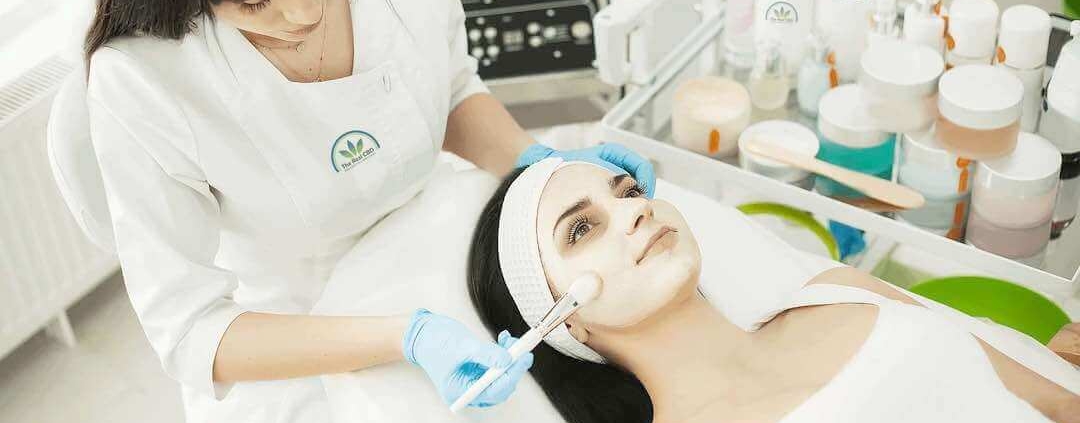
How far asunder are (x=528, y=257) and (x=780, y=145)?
556mm

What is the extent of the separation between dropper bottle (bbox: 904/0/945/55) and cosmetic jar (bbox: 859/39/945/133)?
0.10 feet

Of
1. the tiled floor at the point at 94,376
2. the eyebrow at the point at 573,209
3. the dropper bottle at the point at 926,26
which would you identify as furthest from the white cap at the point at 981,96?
the tiled floor at the point at 94,376

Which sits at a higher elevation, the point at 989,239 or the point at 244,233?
the point at 244,233

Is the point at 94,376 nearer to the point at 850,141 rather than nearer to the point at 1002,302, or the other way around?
the point at 850,141

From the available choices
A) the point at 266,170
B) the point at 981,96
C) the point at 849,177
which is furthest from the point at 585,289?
the point at 981,96

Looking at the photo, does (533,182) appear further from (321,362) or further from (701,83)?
(701,83)

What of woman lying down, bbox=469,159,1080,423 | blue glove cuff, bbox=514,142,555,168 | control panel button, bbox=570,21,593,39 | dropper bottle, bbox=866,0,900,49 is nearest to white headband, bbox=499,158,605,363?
woman lying down, bbox=469,159,1080,423

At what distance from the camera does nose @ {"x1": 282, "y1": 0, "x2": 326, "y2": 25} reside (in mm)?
1142

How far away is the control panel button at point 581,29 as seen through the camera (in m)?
2.20

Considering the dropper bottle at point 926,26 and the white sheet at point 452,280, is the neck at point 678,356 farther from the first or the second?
the dropper bottle at point 926,26

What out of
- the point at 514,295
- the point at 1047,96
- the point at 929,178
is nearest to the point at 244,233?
the point at 514,295

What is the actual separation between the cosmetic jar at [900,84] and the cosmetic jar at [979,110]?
0.02 m

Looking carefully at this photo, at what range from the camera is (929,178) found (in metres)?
1.56

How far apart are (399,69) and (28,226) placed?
1.07m
